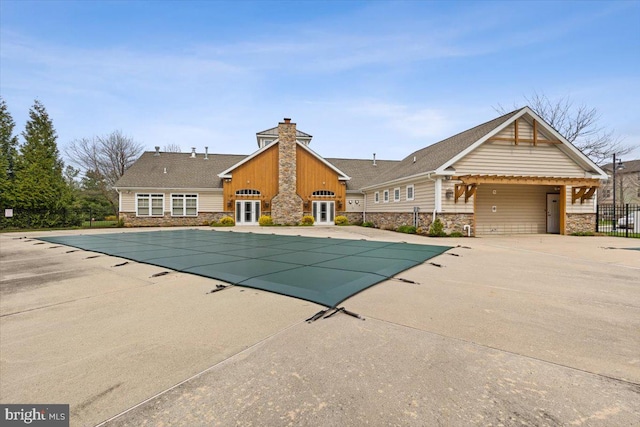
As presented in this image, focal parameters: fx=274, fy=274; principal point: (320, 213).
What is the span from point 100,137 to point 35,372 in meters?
36.9

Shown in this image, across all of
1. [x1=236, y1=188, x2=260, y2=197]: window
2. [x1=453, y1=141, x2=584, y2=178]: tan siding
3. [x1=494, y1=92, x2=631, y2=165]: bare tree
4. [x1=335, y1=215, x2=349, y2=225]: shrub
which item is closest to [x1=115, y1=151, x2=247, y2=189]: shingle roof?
[x1=236, y1=188, x2=260, y2=197]: window

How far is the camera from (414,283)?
4.56 metres

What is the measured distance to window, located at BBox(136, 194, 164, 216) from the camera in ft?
66.8

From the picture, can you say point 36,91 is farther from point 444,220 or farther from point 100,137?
point 444,220

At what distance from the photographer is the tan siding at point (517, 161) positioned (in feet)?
43.7

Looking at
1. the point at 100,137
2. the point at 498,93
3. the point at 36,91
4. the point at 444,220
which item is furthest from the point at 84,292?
the point at 100,137

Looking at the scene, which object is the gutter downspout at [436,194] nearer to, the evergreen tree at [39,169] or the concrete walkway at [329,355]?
the concrete walkway at [329,355]

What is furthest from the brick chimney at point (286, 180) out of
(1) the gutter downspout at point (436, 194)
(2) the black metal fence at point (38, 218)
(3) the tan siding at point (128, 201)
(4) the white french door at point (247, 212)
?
(2) the black metal fence at point (38, 218)

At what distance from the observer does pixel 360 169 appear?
25953mm

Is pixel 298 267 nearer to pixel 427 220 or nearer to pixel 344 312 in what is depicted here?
pixel 344 312

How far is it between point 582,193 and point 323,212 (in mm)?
15435

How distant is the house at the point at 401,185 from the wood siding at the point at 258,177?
0.25 feet

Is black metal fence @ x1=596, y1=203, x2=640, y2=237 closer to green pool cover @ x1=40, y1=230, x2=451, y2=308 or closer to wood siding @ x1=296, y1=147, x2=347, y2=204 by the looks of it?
green pool cover @ x1=40, y1=230, x2=451, y2=308

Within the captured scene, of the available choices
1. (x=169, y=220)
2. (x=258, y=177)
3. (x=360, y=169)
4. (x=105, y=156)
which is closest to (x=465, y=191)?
(x=360, y=169)
